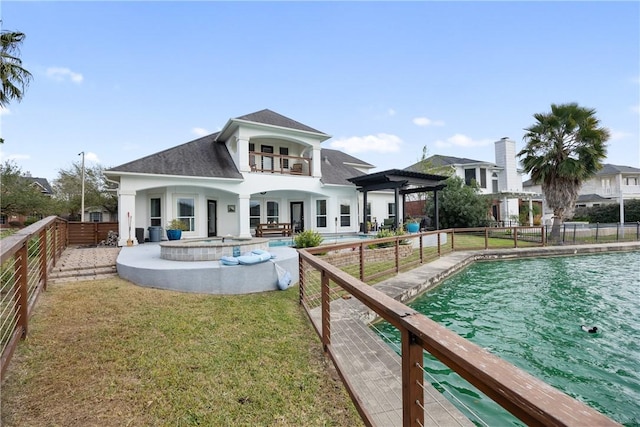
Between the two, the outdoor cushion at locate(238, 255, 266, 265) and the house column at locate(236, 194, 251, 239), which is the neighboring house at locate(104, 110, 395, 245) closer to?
the house column at locate(236, 194, 251, 239)

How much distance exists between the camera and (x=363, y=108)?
2023 centimetres

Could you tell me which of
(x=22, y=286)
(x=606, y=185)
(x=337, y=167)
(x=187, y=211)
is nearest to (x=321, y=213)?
(x=337, y=167)

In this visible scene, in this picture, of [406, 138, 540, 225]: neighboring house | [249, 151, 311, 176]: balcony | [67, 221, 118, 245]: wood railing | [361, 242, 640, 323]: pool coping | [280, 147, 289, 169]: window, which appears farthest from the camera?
[406, 138, 540, 225]: neighboring house

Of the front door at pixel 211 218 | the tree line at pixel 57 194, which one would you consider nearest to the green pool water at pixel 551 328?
the front door at pixel 211 218

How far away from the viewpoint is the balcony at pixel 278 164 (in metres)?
15.8

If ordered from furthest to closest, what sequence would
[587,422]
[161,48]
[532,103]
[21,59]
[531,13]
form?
[532,103]
[21,59]
[161,48]
[531,13]
[587,422]

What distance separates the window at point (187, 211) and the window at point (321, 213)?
671 centimetres

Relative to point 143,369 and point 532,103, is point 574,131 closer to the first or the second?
point 532,103

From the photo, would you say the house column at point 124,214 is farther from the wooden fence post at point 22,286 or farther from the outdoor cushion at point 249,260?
the wooden fence post at point 22,286

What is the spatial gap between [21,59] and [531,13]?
835 inches

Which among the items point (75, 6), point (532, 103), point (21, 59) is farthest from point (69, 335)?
point (532, 103)

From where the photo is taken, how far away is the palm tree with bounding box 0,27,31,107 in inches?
527

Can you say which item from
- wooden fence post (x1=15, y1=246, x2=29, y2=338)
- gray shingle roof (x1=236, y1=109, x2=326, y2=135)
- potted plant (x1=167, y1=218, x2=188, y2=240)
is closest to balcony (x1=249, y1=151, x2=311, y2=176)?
gray shingle roof (x1=236, y1=109, x2=326, y2=135)

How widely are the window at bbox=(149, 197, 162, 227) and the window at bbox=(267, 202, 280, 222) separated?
5574 millimetres
